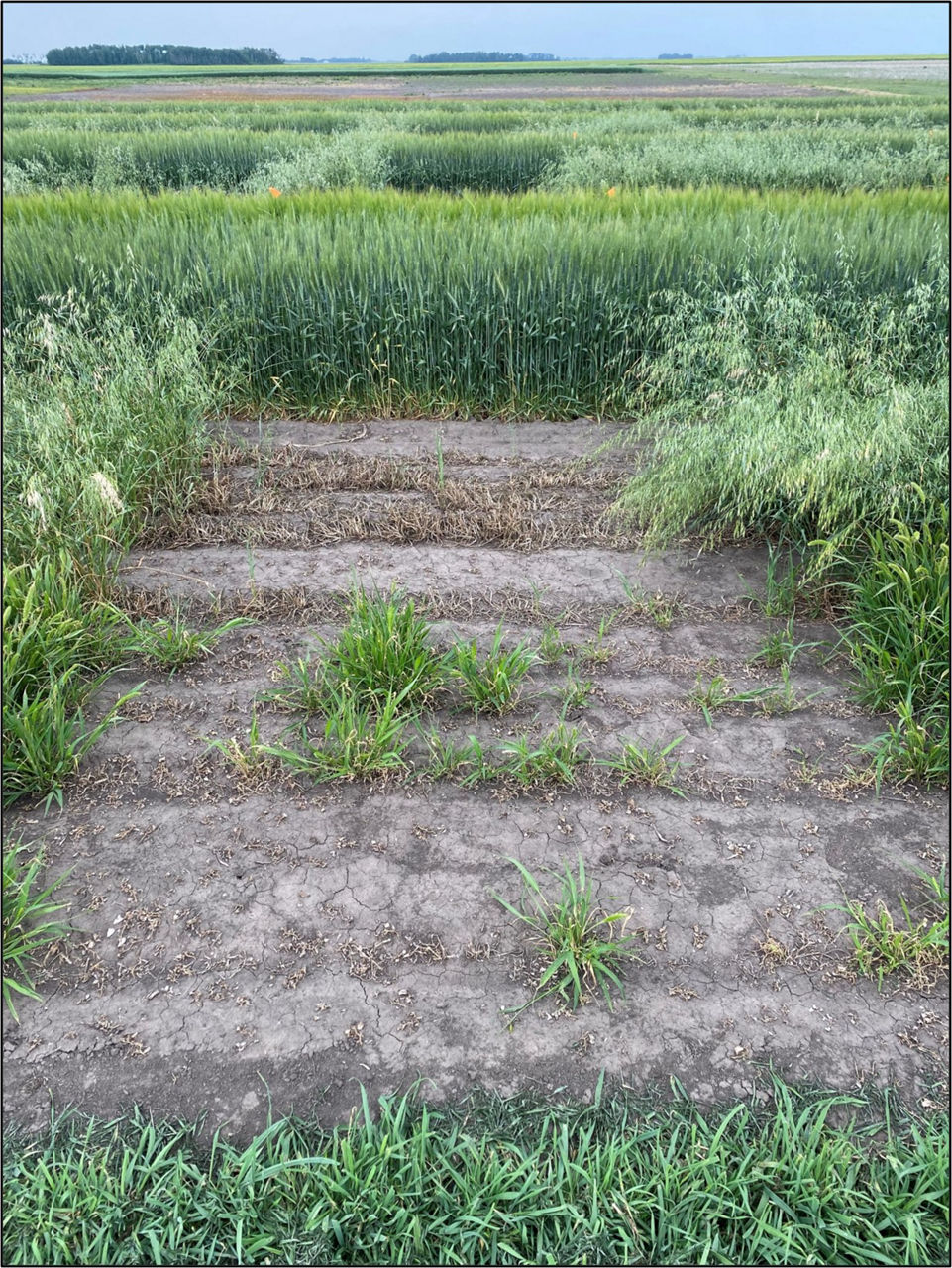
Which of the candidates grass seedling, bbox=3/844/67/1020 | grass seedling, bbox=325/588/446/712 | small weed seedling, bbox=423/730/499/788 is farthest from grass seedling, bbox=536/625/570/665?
grass seedling, bbox=3/844/67/1020

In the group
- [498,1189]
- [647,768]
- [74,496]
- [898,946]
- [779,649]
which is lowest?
[498,1189]

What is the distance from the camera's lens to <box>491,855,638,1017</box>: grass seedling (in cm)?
195

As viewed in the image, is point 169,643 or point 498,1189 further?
point 169,643

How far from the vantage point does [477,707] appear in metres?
2.74

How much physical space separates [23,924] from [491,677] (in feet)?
4.92

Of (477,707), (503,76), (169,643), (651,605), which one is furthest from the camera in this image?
(503,76)

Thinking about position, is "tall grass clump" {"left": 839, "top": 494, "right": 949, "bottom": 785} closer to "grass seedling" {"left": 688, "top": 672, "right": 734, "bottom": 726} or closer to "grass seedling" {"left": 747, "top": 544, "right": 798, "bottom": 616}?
"grass seedling" {"left": 747, "top": 544, "right": 798, "bottom": 616}

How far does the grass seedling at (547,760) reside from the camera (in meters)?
2.50

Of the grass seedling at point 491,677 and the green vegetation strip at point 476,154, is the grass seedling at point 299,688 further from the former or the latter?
the green vegetation strip at point 476,154

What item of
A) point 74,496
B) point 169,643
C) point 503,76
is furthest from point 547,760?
point 503,76

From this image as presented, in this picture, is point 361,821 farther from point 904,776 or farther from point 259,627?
point 904,776

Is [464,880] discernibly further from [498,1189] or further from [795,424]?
[795,424]

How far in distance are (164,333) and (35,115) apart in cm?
2138

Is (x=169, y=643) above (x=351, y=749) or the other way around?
above
